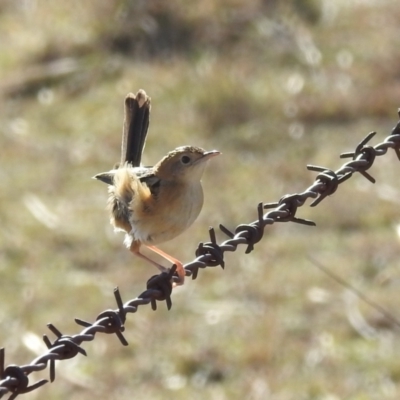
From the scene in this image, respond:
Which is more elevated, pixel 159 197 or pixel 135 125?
pixel 135 125

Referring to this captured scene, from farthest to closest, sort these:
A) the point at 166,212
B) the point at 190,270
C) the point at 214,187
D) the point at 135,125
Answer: the point at 214,187
the point at 135,125
the point at 166,212
the point at 190,270

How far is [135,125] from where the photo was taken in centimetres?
564

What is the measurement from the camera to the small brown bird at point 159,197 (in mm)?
4953

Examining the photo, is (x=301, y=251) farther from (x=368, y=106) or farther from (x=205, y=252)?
→ (x=205, y=252)

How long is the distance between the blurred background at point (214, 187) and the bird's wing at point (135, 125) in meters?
2.63

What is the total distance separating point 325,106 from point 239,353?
15.8 feet

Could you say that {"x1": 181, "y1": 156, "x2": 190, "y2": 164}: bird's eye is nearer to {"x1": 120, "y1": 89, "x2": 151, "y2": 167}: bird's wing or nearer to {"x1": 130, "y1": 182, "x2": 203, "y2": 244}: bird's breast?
{"x1": 130, "y1": 182, "x2": 203, "y2": 244}: bird's breast

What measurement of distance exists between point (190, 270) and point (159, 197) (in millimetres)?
1187

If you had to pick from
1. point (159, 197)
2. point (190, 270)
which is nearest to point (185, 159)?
point (159, 197)

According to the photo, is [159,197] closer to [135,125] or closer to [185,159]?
[185,159]

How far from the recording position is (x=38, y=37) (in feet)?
46.3

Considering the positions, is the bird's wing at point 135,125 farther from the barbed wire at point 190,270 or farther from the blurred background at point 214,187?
the blurred background at point 214,187

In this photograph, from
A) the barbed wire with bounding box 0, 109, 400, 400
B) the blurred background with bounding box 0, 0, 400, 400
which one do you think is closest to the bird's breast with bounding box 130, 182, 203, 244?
the barbed wire with bounding box 0, 109, 400, 400

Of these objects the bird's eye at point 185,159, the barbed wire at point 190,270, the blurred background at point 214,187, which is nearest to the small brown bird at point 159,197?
the bird's eye at point 185,159
